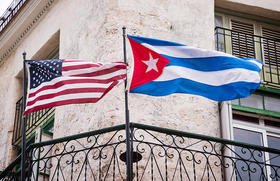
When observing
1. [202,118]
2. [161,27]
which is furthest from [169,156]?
[161,27]

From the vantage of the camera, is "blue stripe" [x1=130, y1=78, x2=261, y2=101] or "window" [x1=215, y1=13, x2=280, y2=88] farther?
"window" [x1=215, y1=13, x2=280, y2=88]

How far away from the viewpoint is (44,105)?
31.2 feet

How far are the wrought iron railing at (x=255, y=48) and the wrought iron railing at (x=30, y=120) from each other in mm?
3566

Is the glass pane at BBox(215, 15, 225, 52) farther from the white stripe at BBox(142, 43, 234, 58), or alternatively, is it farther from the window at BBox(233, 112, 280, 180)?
the white stripe at BBox(142, 43, 234, 58)

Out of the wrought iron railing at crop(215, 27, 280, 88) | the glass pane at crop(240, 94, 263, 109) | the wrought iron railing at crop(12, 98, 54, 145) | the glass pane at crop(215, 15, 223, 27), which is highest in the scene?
the glass pane at crop(215, 15, 223, 27)

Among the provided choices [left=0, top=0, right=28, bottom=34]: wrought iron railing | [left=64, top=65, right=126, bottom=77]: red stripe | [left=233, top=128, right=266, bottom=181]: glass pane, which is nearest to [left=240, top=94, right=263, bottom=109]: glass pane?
[left=233, top=128, right=266, bottom=181]: glass pane

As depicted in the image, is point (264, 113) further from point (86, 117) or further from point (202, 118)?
point (86, 117)

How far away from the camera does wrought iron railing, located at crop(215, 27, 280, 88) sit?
41.0ft

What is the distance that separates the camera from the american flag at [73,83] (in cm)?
945

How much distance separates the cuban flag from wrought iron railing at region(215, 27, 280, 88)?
244 centimetres

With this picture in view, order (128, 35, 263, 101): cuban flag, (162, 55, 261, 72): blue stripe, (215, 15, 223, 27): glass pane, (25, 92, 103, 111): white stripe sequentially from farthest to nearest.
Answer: (215, 15, 223, 27): glass pane < (162, 55, 261, 72): blue stripe < (128, 35, 263, 101): cuban flag < (25, 92, 103, 111): white stripe

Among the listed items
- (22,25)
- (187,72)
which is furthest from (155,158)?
(22,25)

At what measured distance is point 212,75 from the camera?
9836 millimetres

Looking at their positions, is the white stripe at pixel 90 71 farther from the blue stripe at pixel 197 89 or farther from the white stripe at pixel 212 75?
the white stripe at pixel 212 75
